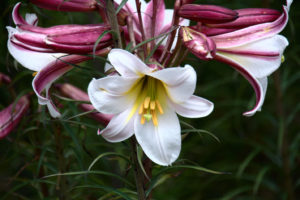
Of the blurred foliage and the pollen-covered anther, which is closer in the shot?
the pollen-covered anther

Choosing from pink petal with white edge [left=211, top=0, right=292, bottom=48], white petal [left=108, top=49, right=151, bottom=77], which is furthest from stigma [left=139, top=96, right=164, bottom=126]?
pink petal with white edge [left=211, top=0, right=292, bottom=48]

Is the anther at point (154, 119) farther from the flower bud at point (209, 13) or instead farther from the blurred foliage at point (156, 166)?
the flower bud at point (209, 13)

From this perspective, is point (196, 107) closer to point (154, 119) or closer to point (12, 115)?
point (154, 119)

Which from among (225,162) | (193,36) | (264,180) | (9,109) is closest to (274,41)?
(193,36)

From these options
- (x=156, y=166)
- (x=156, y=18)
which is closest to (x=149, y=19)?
(x=156, y=18)

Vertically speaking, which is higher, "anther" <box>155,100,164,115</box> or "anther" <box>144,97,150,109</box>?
"anther" <box>144,97,150,109</box>

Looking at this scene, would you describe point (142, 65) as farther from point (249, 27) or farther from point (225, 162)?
point (225, 162)

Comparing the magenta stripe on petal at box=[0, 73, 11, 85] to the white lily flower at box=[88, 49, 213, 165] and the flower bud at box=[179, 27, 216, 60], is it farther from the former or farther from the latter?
the flower bud at box=[179, 27, 216, 60]
